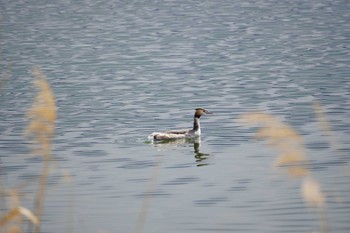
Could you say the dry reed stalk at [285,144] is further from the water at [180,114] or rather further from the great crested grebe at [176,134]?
the great crested grebe at [176,134]

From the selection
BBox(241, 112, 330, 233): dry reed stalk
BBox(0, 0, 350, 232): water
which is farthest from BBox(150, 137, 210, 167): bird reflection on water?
BBox(241, 112, 330, 233): dry reed stalk

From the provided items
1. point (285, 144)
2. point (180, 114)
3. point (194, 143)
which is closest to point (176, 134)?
point (194, 143)

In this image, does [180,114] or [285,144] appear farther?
[180,114]

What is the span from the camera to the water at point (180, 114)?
53.7 feet

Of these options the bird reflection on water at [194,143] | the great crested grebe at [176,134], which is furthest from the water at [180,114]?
the great crested grebe at [176,134]

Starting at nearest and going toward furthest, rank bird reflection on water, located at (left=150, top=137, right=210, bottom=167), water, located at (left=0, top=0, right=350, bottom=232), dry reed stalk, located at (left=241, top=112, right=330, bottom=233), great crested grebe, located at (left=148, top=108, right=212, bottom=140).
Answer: dry reed stalk, located at (left=241, top=112, right=330, bottom=233)
water, located at (left=0, top=0, right=350, bottom=232)
bird reflection on water, located at (left=150, top=137, right=210, bottom=167)
great crested grebe, located at (left=148, top=108, right=212, bottom=140)

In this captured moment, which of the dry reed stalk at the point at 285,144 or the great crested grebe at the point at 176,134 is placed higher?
the dry reed stalk at the point at 285,144

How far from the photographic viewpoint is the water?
53.7 ft

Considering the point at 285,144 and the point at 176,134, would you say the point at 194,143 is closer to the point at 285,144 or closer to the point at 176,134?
the point at 176,134

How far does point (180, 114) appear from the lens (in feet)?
104

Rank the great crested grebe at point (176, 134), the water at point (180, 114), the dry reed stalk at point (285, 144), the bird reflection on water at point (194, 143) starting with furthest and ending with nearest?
1. the great crested grebe at point (176, 134)
2. the bird reflection on water at point (194, 143)
3. the water at point (180, 114)
4. the dry reed stalk at point (285, 144)

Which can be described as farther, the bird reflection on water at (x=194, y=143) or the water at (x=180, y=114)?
the bird reflection on water at (x=194, y=143)

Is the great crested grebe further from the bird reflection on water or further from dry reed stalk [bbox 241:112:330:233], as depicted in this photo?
dry reed stalk [bbox 241:112:330:233]

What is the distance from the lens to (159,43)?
62.4m
